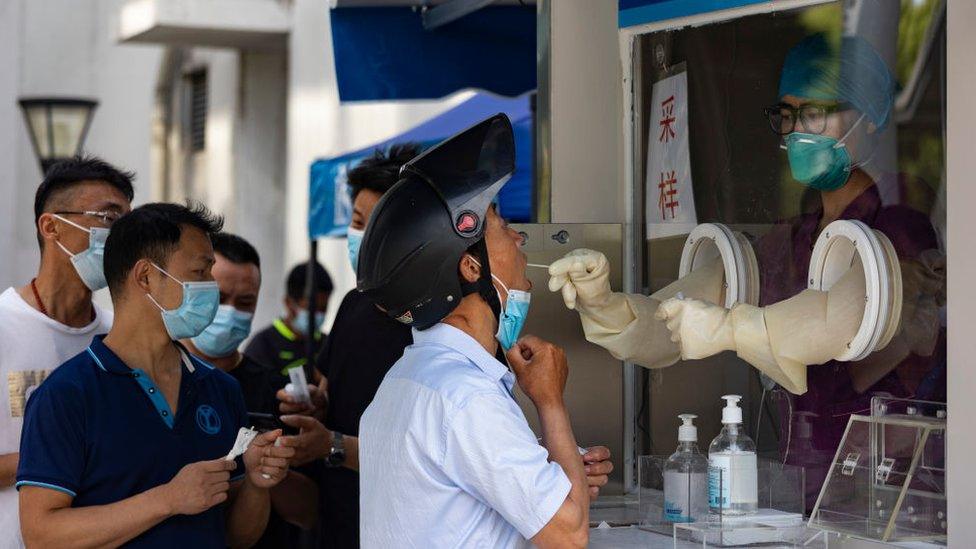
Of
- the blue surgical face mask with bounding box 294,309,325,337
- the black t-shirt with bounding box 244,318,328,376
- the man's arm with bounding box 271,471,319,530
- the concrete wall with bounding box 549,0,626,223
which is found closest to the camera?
the concrete wall with bounding box 549,0,626,223

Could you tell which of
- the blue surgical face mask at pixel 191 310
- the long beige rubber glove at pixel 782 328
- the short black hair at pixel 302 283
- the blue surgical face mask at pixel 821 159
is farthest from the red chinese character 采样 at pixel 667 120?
the short black hair at pixel 302 283

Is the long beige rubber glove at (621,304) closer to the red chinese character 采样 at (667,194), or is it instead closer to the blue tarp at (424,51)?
the red chinese character 采样 at (667,194)

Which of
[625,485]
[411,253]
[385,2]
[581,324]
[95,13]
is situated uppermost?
[95,13]

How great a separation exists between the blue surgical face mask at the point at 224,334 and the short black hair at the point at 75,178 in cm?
75

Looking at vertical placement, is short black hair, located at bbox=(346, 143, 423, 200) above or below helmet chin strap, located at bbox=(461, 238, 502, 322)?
above

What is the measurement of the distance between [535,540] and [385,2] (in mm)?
3098

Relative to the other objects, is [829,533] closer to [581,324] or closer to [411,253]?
[581,324]

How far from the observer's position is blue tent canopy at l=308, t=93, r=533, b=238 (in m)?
5.69

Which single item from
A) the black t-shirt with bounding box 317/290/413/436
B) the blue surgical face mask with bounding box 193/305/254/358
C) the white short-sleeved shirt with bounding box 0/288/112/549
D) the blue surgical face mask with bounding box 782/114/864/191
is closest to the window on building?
the blue surgical face mask with bounding box 193/305/254/358

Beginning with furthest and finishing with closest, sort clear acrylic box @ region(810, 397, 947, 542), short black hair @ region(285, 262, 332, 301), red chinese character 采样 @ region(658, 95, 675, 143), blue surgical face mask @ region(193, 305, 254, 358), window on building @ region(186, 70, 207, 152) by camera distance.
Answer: window on building @ region(186, 70, 207, 152), short black hair @ region(285, 262, 332, 301), blue surgical face mask @ region(193, 305, 254, 358), red chinese character 采样 @ region(658, 95, 675, 143), clear acrylic box @ region(810, 397, 947, 542)

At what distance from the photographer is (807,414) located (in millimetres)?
2811

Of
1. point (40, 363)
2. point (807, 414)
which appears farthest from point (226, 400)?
point (807, 414)

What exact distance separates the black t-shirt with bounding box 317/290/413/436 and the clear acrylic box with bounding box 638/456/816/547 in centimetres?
90

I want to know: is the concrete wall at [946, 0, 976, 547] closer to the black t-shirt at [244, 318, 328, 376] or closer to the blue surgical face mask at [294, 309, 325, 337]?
the black t-shirt at [244, 318, 328, 376]
